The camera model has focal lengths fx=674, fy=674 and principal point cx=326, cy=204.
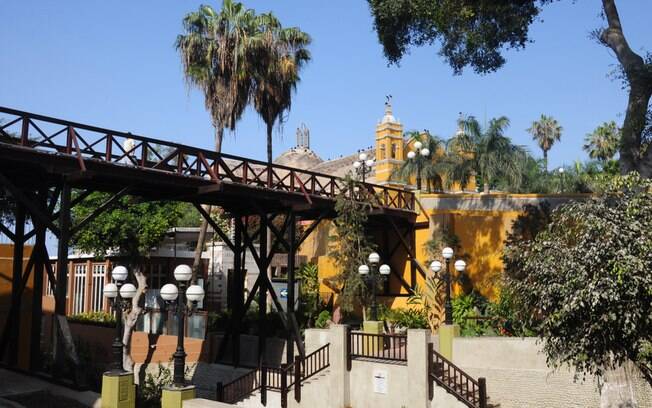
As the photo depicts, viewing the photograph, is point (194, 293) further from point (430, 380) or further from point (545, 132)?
point (545, 132)

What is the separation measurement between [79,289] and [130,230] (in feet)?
29.6

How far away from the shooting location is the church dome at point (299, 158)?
6072 cm

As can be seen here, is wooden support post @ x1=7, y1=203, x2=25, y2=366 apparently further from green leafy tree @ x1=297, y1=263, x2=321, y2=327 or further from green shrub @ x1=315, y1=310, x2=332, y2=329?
green leafy tree @ x1=297, y1=263, x2=321, y2=327

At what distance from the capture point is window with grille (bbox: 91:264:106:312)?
29.7m

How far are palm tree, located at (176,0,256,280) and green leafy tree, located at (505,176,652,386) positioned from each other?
17.3 meters

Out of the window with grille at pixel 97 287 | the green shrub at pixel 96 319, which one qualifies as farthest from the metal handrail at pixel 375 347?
the window with grille at pixel 97 287

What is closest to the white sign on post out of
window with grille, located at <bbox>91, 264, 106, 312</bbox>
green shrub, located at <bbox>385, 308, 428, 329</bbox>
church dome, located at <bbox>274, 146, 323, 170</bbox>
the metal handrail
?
the metal handrail

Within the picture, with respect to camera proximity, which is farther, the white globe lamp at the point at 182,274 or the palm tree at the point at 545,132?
the palm tree at the point at 545,132

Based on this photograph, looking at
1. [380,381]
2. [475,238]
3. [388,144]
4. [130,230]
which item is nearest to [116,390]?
[380,381]

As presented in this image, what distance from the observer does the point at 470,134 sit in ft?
106

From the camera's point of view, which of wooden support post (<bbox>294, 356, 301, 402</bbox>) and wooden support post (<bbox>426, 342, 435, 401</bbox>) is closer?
wooden support post (<bbox>426, 342, 435, 401</bbox>)

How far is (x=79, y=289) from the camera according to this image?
31672 mm

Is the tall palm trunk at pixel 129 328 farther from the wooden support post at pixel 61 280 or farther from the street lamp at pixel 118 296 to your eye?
the street lamp at pixel 118 296

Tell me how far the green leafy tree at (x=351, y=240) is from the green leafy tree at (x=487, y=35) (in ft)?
15.8
